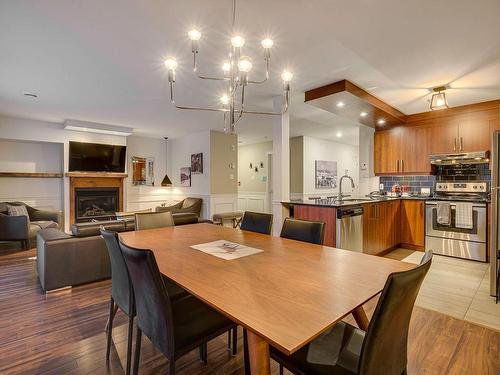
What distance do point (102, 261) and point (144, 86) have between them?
7.56 feet

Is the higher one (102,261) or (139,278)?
(139,278)

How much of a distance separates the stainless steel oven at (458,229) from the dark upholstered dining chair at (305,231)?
3.15 meters

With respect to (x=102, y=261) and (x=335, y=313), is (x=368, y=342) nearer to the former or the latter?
(x=335, y=313)

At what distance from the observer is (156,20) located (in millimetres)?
2074

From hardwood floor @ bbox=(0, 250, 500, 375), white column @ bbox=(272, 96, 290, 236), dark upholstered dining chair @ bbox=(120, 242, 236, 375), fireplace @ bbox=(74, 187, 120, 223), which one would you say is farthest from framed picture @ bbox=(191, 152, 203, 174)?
dark upholstered dining chair @ bbox=(120, 242, 236, 375)

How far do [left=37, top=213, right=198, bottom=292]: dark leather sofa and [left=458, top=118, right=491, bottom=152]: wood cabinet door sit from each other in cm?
520

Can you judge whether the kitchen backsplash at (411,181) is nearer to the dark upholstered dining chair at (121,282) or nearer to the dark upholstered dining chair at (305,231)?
the dark upholstered dining chair at (305,231)

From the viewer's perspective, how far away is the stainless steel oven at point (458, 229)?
12.6 feet

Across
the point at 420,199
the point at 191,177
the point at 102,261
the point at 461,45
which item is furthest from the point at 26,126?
the point at 420,199

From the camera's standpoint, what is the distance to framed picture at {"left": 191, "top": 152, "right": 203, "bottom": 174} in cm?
673

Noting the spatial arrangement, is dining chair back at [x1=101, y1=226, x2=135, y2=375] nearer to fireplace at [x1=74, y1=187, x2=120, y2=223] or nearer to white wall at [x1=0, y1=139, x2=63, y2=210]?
fireplace at [x1=74, y1=187, x2=120, y2=223]

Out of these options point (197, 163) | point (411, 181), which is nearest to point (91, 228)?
point (197, 163)

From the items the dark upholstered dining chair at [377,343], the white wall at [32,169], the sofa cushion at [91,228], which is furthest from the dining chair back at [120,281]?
the white wall at [32,169]

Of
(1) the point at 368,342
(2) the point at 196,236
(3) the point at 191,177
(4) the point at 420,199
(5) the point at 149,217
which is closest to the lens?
(1) the point at 368,342
